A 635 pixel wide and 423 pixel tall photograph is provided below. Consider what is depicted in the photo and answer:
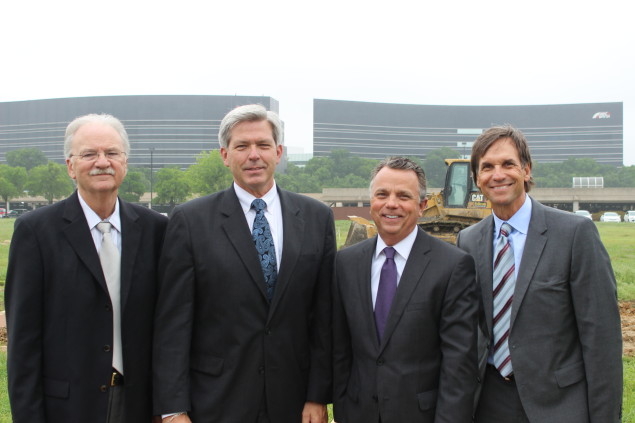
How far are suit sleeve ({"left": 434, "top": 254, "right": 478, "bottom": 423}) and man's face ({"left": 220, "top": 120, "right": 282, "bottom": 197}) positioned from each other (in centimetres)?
118

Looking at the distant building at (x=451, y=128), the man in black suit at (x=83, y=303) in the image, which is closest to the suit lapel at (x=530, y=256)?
the man in black suit at (x=83, y=303)

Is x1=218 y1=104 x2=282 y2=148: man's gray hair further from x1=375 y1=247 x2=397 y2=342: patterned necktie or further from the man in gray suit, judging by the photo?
the man in gray suit

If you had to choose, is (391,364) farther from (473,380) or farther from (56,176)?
(56,176)

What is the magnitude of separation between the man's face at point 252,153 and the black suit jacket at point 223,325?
0.80 feet

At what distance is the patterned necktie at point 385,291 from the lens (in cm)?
310

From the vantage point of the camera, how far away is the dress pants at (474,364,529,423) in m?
3.12

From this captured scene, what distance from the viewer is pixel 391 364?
302 centimetres

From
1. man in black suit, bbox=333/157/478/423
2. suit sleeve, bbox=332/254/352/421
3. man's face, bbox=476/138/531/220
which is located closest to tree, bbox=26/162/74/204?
suit sleeve, bbox=332/254/352/421

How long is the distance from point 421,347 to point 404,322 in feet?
0.52

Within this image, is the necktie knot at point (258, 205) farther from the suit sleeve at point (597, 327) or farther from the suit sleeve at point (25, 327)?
the suit sleeve at point (597, 327)

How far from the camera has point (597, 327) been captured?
293 cm

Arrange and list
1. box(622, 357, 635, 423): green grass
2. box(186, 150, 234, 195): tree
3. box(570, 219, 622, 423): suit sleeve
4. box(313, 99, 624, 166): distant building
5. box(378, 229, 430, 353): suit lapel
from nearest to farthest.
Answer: box(570, 219, 622, 423): suit sleeve < box(378, 229, 430, 353): suit lapel < box(622, 357, 635, 423): green grass < box(186, 150, 234, 195): tree < box(313, 99, 624, 166): distant building

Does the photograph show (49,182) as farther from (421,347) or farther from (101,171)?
(421,347)

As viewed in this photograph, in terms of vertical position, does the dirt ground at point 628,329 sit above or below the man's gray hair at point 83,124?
below
